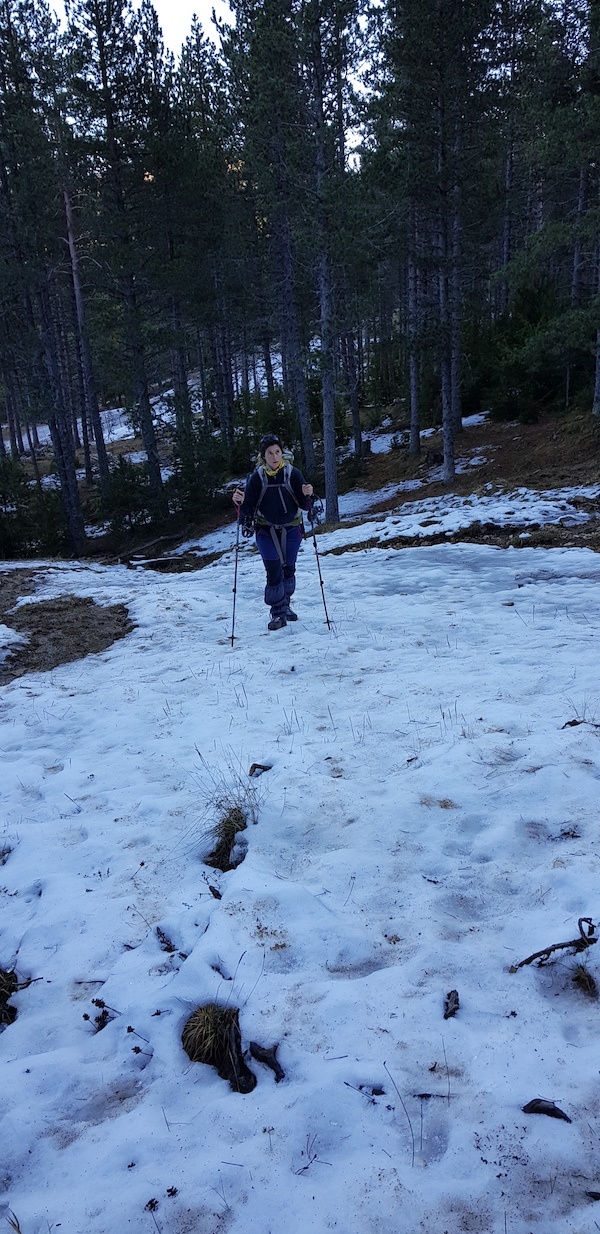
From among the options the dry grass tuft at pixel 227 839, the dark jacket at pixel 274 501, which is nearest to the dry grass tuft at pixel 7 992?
the dry grass tuft at pixel 227 839

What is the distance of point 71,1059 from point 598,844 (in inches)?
109

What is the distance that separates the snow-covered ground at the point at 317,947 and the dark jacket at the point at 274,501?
2.30m

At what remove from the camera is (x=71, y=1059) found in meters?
2.50

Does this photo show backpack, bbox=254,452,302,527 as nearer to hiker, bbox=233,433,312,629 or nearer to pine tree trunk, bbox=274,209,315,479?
hiker, bbox=233,433,312,629

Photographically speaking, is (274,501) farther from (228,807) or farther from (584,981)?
(584,981)

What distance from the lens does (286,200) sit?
1867 centimetres

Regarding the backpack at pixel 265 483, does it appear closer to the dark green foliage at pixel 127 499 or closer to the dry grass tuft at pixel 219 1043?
the dry grass tuft at pixel 219 1043

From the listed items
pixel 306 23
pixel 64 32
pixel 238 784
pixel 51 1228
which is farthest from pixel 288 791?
pixel 64 32

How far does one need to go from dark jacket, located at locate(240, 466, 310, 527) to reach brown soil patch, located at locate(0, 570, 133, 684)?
8.96 ft

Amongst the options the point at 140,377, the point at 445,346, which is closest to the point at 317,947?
the point at 445,346

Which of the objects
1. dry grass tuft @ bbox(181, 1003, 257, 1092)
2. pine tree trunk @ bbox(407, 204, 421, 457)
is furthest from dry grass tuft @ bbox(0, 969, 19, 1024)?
pine tree trunk @ bbox(407, 204, 421, 457)

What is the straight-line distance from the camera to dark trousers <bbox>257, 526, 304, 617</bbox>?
25.2ft

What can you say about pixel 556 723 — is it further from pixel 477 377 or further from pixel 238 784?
pixel 477 377

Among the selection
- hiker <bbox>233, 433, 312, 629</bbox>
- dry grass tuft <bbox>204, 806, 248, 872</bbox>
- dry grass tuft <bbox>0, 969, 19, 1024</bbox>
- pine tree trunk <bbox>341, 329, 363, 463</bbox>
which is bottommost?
dry grass tuft <bbox>0, 969, 19, 1024</bbox>
